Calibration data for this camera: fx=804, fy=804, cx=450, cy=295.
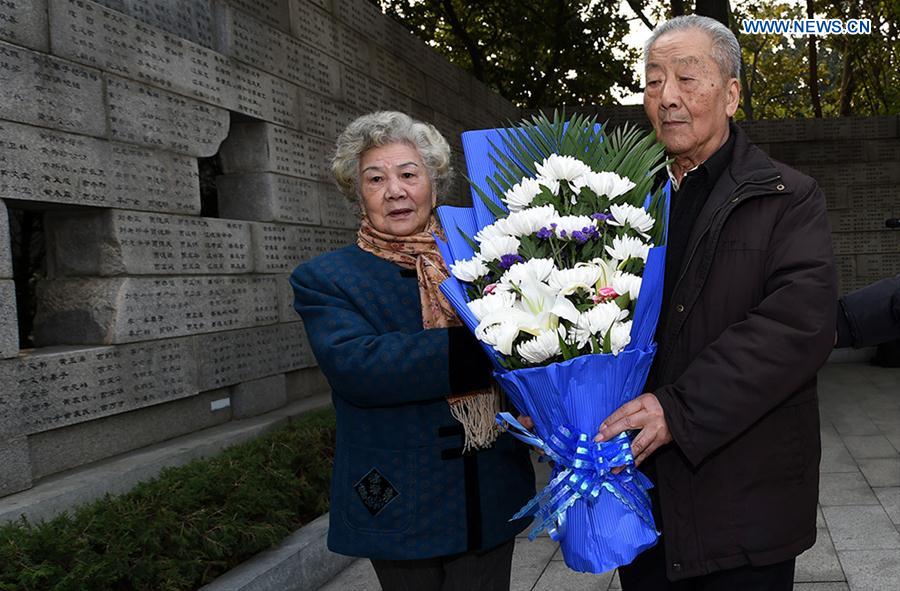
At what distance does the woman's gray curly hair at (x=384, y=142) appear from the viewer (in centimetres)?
217

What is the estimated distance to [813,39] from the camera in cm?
1812

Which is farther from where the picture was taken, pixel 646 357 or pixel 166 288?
pixel 166 288

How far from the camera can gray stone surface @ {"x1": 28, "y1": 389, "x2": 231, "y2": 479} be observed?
3906 mm

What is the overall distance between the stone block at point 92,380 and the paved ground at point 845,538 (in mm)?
1506

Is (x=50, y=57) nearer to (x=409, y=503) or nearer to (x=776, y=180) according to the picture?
(x=409, y=503)

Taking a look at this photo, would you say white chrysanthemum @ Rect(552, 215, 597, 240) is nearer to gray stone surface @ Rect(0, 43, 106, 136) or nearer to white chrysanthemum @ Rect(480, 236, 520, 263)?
white chrysanthemum @ Rect(480, 236, 520, 263)

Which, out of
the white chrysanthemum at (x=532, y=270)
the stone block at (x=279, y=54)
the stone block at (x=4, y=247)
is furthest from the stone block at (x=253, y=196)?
the white chrysanthemum at (x=532, y=270)

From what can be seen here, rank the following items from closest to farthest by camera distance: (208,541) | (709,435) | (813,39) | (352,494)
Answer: (709,435) < (352,494) < (208,541) < (813,39)

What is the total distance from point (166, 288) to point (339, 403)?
2934 mm

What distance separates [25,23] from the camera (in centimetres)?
384

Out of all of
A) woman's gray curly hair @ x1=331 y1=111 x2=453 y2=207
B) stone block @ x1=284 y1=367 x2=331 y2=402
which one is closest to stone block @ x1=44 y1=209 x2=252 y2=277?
stone block @ x1=284 y1=367 x2=331 y2=402

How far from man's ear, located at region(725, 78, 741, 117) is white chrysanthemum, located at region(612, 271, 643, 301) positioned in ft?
2.05

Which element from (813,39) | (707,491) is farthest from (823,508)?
(813,39)

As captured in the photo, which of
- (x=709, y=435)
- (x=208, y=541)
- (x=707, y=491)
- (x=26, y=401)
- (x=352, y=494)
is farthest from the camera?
(x=26, y=401)
